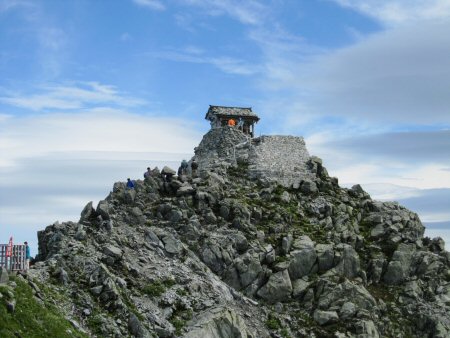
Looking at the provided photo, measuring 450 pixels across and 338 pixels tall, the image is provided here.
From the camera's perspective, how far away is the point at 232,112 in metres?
98.8

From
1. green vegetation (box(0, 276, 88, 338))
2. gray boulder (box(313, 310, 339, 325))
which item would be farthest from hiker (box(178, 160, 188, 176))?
green vegetation (box(0, 276, 88, 338))

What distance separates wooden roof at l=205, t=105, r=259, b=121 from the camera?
9788 centimetres

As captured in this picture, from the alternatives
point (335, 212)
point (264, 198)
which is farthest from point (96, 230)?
point (335, 212)

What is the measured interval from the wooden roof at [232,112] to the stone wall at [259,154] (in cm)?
752

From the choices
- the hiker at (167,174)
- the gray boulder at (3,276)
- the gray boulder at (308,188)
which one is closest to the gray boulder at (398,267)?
the gray boulder at (308,188)

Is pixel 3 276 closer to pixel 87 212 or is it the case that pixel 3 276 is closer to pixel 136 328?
pixel 136 328

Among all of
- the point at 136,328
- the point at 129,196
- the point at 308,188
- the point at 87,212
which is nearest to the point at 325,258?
the point at 308,188

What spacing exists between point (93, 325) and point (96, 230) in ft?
43.4

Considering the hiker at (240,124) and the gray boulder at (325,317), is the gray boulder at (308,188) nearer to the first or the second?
the hiker at (240,124)

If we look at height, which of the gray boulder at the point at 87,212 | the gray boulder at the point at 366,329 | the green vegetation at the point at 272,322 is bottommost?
the gray boulder at the point at 366,329

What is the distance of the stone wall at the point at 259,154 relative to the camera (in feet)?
276

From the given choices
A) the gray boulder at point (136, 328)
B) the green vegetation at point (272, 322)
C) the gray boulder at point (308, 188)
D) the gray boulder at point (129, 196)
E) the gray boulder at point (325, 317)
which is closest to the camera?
the gray boulder at point (136, 328)

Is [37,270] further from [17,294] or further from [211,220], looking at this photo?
[211,220]

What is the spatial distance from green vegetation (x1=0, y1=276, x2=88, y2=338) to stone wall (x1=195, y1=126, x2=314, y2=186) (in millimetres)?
35930
